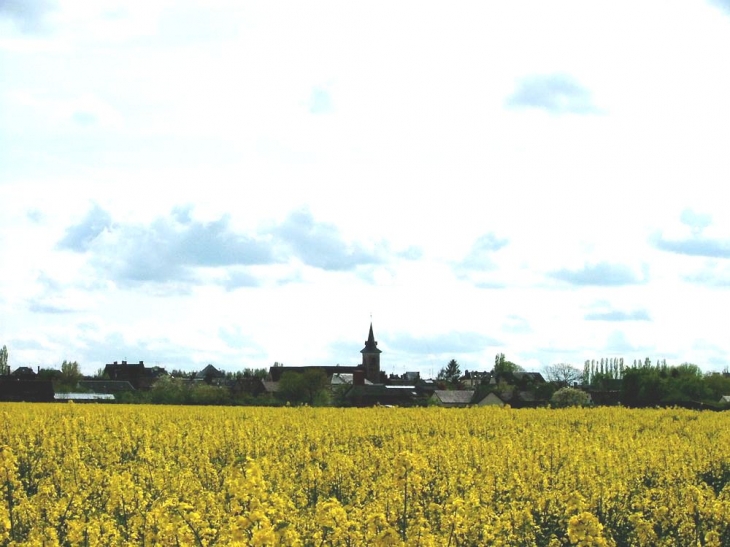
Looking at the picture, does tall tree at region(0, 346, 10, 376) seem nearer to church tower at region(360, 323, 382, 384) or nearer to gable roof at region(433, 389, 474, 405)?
church tower at region(360, 323, 382, 384)

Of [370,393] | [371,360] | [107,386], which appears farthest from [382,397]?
[371,360]

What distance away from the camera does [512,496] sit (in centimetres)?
1734

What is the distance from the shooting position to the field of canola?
9.70 metres

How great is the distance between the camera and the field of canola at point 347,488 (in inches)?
382

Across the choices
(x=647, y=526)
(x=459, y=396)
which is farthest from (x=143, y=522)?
(x=459, y=396)

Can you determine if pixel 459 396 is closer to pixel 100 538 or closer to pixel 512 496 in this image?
pixel 512 496

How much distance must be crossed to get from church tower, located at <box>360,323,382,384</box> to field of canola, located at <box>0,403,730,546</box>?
425ft

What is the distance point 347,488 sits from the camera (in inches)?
751

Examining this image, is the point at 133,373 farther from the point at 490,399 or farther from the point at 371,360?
the point at 490,399

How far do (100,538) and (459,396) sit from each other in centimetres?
→ 9755

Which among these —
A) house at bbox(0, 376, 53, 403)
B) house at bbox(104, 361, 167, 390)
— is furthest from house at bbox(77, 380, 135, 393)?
house at bbox(0, 376, 53, 403)

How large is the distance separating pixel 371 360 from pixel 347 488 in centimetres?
14931

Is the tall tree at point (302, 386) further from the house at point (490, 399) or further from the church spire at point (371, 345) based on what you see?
the church spire at point (371, 345)

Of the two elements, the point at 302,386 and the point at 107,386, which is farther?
the point at 107,386
